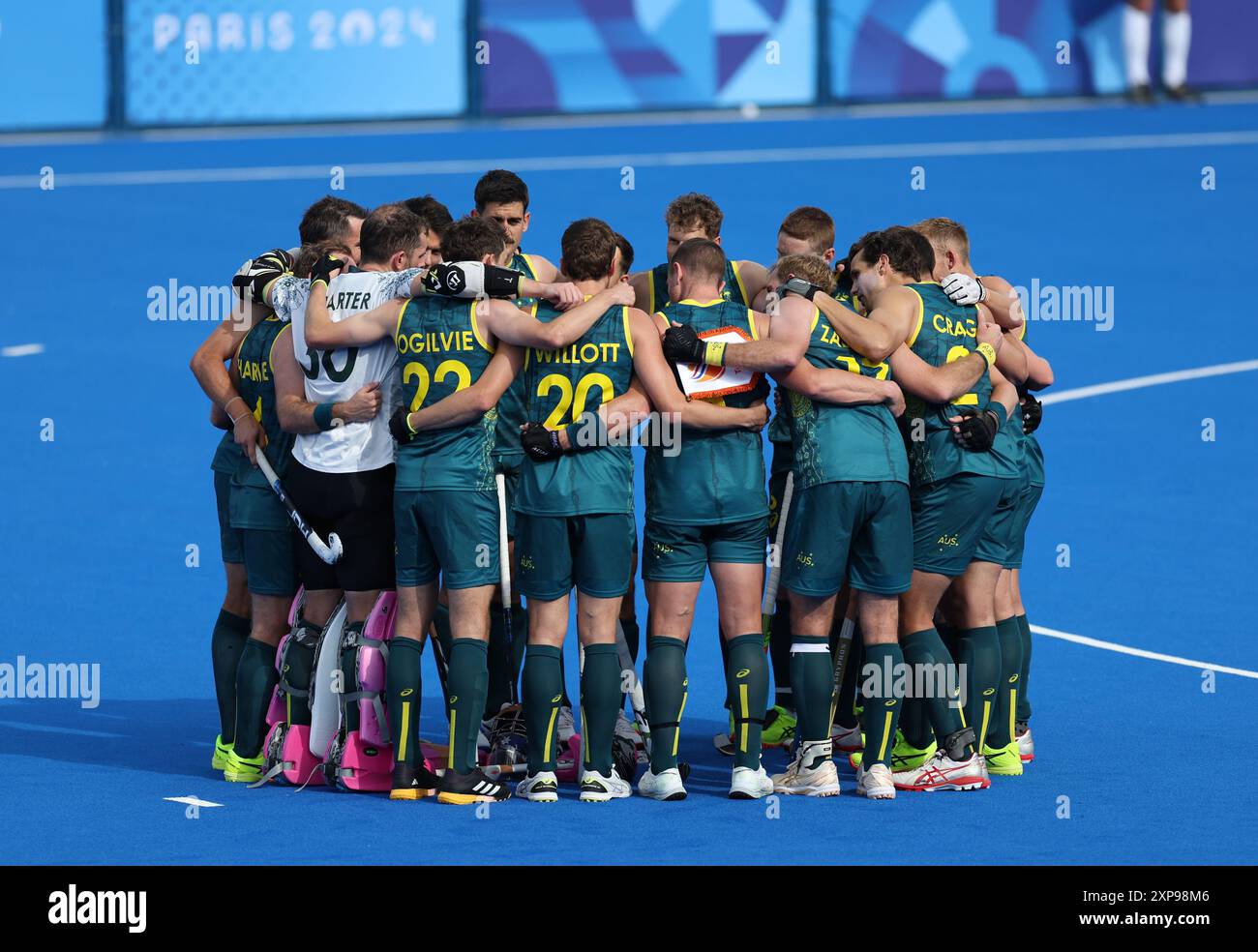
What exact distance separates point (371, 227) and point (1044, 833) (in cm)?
398

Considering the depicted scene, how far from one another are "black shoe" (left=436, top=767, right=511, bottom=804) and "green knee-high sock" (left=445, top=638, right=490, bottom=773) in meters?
0.04

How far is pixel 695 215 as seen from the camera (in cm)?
1032

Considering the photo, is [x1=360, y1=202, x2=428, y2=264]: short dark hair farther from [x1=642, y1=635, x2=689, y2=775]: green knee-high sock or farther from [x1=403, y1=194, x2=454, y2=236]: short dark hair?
[x1=642, y1=635, x2=689, y2=775]: green knee-high sock

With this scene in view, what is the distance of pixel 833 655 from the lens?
10555mm

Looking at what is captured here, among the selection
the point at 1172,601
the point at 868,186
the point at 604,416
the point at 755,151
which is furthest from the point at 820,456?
the point at 755,151

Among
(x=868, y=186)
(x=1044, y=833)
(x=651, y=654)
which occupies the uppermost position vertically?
(x=868, y=186)

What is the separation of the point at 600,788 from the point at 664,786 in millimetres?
286

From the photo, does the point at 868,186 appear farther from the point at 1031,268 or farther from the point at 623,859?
the point at 623,859

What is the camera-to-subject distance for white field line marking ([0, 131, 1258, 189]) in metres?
24.4

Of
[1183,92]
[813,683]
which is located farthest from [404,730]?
[1183,92]

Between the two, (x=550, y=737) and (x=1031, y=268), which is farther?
(x=1031, y=268)

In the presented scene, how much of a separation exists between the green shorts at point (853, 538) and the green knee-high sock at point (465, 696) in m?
1.42
